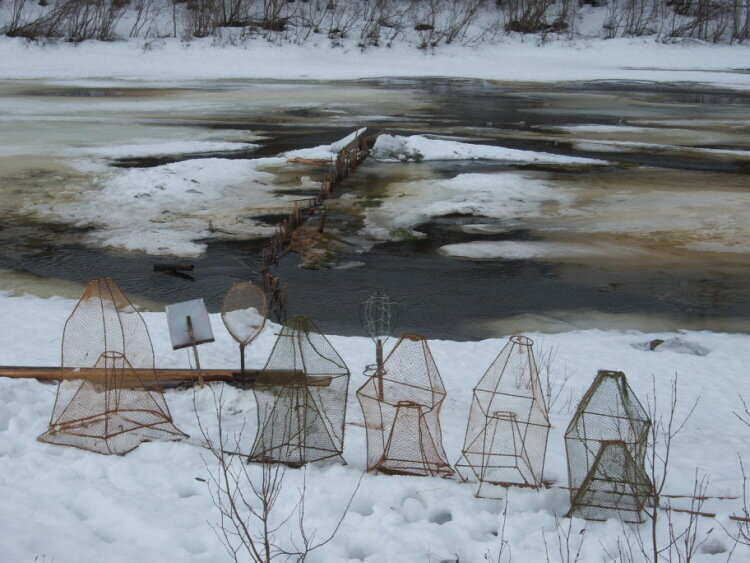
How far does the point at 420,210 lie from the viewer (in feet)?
52.3

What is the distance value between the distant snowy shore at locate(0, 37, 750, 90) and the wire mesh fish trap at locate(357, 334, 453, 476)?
32.1 metres

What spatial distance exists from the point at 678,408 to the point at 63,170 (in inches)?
574

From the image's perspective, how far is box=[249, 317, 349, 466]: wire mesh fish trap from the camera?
19.9ft

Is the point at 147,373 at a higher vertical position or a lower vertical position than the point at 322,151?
lower

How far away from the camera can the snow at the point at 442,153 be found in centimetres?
2044

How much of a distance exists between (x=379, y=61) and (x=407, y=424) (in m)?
39.9

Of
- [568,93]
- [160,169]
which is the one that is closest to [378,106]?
[568,93]

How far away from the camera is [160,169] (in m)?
17.9

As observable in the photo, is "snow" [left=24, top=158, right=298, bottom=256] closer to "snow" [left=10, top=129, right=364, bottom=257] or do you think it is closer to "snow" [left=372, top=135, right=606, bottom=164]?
"snow" [left=10, top=129, right=364, bottom=257]

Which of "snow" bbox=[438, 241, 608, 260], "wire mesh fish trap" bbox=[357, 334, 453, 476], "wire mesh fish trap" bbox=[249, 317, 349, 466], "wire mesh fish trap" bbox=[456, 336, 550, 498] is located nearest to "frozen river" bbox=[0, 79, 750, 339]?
"snow" bbox=[438, 241, 608, 260]

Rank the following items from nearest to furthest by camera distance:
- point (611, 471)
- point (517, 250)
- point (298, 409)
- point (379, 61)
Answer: point (611, 471)
point (298, 409)
point (517, 250)
point (379, 61)

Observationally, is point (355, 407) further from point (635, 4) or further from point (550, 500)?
point (635, 4)

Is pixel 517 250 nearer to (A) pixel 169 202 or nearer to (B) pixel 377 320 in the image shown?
(B) pixel 377 320

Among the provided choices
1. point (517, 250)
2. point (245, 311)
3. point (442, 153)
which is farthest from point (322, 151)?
point (245, 311)
